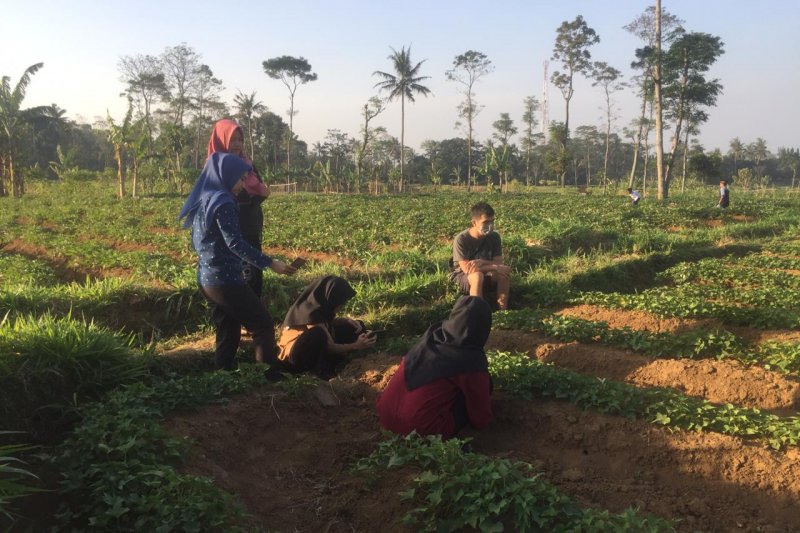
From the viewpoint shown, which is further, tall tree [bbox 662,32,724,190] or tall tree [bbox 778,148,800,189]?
tall tree [bbox 778,148,800,189]

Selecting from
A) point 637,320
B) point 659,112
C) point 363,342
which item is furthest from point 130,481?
point 659,112

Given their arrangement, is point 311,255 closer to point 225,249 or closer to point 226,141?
point 226,141

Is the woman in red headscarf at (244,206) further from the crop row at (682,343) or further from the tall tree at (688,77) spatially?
the tall tree at (688,77)

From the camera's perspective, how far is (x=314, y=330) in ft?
14.9

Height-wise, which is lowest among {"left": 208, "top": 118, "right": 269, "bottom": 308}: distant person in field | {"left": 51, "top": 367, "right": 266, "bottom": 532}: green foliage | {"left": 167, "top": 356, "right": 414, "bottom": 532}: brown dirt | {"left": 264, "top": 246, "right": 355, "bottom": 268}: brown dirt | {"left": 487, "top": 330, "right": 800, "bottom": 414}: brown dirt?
{"left": 167, "top": 356, "right": 414, "bottom": 532}: brown dirt

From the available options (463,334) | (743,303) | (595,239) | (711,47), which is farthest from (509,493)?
(711,47)

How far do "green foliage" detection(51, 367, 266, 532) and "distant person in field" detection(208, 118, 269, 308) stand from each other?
5.47ft

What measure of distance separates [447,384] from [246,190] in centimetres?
254

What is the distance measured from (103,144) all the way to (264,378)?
194ft

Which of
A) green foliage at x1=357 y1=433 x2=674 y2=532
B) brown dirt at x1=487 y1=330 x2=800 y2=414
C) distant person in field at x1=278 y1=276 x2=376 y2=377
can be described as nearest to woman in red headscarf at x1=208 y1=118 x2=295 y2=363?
distant person in field at x1=278 y1=276 x2=376 y2=377

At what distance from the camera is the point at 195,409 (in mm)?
3553

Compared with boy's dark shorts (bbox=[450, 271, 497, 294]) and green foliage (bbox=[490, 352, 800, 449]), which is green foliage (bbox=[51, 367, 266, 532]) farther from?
boy's dark shorts (bbox=[450, 271, 497, 294])

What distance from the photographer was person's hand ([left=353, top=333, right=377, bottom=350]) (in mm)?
4953

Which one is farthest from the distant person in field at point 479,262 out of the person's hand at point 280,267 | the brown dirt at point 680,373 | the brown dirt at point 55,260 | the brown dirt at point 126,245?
the brown dirt at point 126,245
